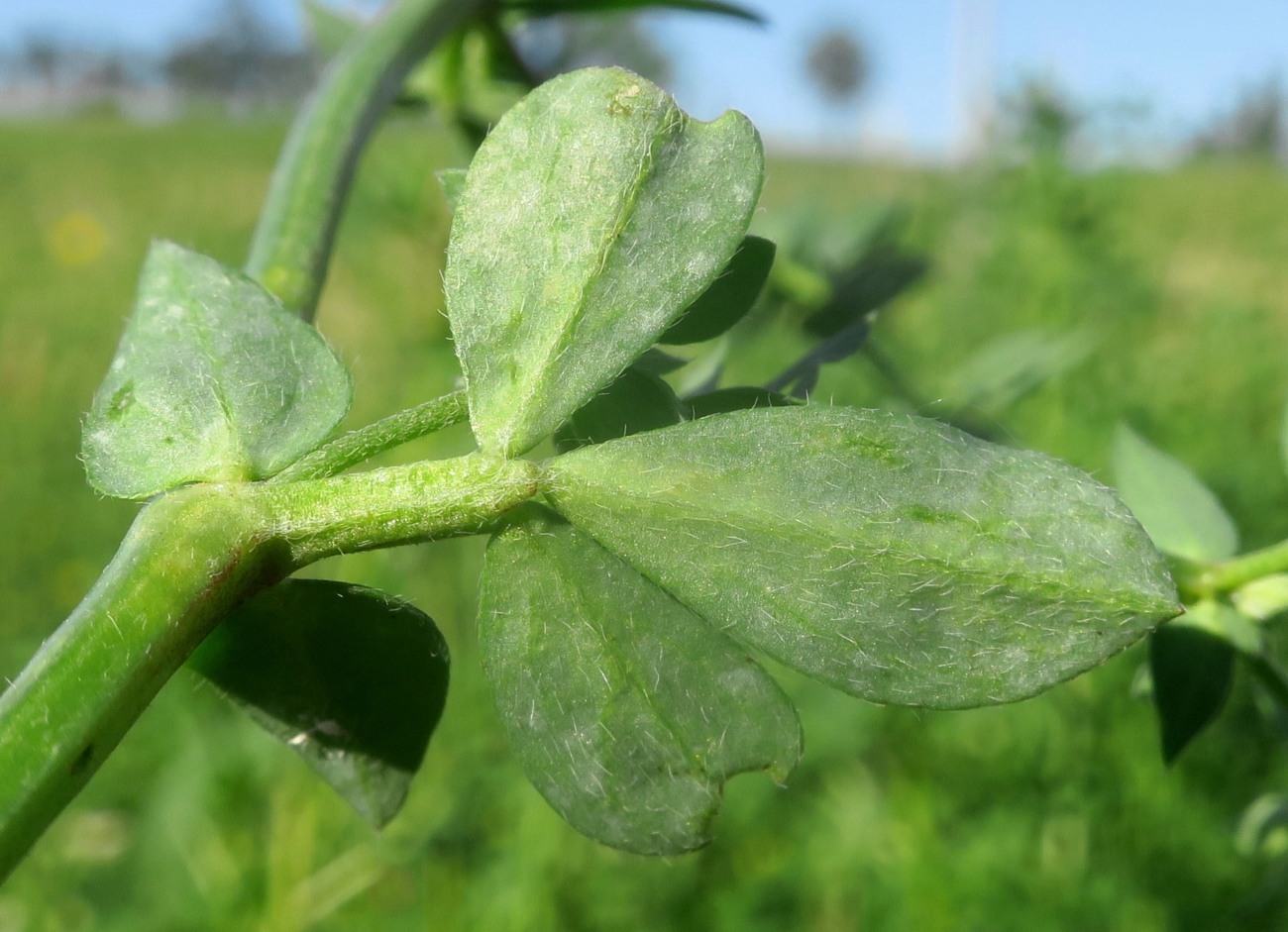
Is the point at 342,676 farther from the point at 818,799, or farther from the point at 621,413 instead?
the point at 818,799

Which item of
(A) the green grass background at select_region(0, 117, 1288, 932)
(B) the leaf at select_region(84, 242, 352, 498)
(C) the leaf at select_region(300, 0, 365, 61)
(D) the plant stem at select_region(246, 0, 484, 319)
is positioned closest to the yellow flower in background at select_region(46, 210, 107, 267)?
(A) the green grass background at select_region(0, 117, 1288, 932)

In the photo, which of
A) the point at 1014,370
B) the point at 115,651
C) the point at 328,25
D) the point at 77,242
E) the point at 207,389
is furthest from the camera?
the point at 77,242

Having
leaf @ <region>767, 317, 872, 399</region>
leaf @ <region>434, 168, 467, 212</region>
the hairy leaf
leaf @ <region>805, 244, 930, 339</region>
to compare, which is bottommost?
leaf @ <region>805, 244, 930, 339</region>

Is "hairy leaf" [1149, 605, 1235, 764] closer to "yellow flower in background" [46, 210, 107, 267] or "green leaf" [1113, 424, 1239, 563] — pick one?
"green leaf" [1113, 424, 1239, 563]

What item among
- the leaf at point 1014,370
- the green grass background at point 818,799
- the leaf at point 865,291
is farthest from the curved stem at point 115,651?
the green grass background at point 818,799

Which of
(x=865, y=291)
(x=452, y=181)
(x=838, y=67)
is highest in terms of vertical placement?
(x=452, y=181)

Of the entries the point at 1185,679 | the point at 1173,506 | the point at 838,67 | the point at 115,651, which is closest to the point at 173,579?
the point at 115,651

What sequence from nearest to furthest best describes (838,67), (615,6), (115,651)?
1. (115,651)
2. (615,6)
3. (838,67)
